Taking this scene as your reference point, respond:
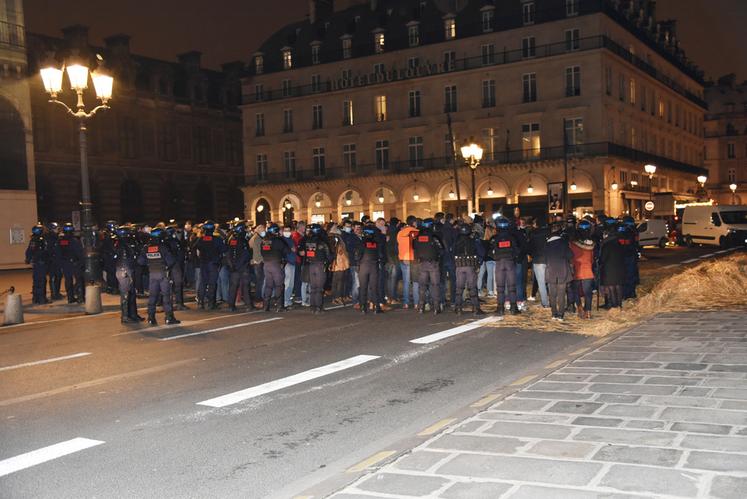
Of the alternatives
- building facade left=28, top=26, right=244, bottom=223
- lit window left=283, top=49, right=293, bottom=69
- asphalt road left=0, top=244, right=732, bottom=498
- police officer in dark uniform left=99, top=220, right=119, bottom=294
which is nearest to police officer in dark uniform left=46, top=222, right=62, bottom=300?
police officer in dark uniform left=99, top=220, right=119, bottom=294

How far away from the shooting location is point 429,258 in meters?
14.6

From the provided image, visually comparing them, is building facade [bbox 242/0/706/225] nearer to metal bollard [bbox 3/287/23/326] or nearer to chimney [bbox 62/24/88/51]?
chimney [bbox 62/24/88/51]

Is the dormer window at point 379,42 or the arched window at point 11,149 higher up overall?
the dormer window at point 379,42

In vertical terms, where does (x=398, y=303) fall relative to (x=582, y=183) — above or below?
below

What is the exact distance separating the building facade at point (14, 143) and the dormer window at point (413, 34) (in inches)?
1183

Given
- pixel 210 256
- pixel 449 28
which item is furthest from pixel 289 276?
pixel 449 28

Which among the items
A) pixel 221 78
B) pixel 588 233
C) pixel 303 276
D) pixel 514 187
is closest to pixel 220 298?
pixel 303 276

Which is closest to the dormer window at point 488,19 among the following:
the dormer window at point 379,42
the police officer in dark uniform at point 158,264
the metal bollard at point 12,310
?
the dormer window at point 379,42

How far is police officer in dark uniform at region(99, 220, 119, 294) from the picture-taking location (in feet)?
68.9

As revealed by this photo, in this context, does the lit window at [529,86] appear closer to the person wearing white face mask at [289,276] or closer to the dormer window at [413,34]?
the dormer window at [413,34]

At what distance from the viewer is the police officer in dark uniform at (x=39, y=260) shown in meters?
19.4

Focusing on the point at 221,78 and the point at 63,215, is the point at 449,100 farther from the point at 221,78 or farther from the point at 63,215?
the point at 63,215

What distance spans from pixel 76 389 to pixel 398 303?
932 centimetres

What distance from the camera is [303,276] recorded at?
54.3 feet
